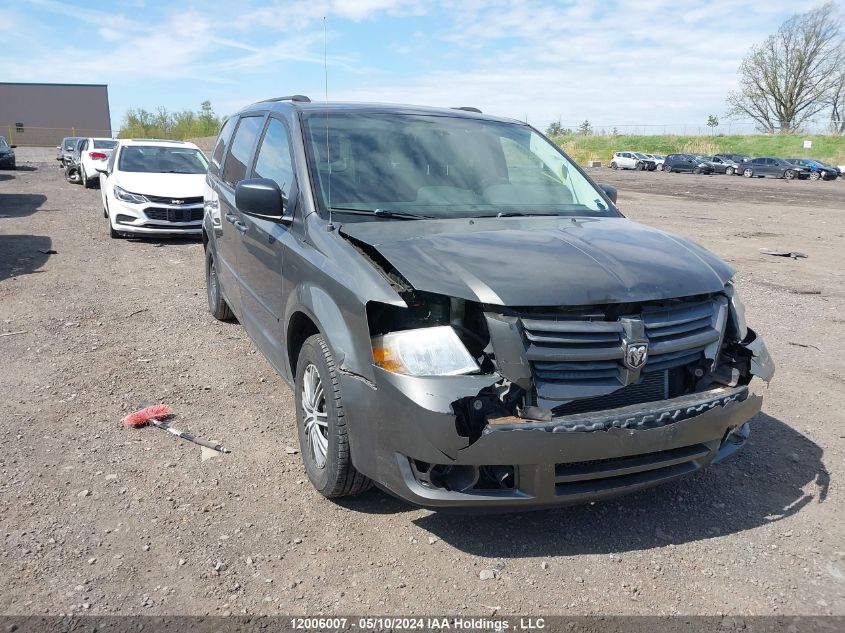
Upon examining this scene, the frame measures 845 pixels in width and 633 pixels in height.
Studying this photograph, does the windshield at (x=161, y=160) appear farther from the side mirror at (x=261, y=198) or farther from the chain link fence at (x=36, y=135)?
the chain link fence at (x=36, y=135)

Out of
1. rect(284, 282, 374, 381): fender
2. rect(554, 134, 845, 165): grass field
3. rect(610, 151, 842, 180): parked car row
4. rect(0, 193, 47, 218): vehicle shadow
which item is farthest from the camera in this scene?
rect(554, 134, 845, 165): grass field

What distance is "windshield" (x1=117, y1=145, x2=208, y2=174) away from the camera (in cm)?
1197

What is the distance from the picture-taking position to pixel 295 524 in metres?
3.21

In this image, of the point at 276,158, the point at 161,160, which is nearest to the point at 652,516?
the point at 276,158

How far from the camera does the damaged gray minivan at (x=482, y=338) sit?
2650 mm

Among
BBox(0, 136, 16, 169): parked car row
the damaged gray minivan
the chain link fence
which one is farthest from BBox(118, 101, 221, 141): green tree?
the damaged gray minivan

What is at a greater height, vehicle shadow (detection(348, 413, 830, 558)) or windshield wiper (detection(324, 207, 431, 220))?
windshield wiper (detection(324, 207, 431, 220))

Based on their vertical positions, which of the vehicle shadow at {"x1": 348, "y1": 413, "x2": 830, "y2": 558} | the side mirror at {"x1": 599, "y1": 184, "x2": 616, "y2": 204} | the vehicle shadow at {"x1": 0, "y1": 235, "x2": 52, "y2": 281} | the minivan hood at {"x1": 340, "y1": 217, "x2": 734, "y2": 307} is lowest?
the vehicle shadow at {"x1": 348, "y1": 413, "x2": 830, "y2": 558}

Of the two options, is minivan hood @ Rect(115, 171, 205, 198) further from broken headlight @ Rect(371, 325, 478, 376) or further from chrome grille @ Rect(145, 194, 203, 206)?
broken headlight @ Rect(371, 325, 478, 376)

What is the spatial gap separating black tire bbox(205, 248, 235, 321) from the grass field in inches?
2303

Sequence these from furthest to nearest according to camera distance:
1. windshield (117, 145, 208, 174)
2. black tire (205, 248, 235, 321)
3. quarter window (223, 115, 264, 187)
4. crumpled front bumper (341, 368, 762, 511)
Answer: windshield (117, 145, 208, 174)
black tire (205, 248, 235, 321)
quarter window (223, 115, 264, 187)
crumpled front bumper (341, 368, 762, 511)

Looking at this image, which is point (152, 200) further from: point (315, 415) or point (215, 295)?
point (315, 415)

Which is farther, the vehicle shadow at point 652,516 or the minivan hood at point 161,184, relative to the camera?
the minivan hood at point 161,184

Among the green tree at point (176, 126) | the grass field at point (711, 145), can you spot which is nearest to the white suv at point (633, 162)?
the grass field at point (711, 145)
